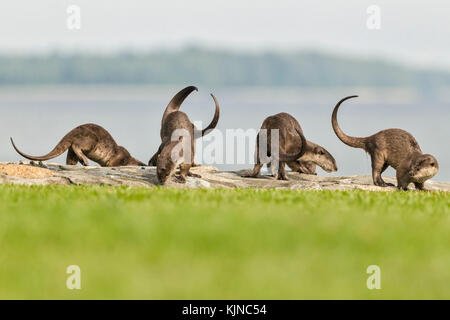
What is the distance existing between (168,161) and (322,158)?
13.7ft

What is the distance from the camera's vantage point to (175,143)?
44.7ft

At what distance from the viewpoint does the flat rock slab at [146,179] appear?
41.8 ft

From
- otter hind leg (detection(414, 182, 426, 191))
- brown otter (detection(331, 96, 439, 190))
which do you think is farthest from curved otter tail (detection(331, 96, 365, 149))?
otter hind leg (detection(414, 182, 426, 191))

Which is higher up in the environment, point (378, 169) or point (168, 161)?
point (378, 169)

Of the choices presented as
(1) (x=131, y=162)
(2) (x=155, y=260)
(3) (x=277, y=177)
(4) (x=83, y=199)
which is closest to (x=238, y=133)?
(3) (x=277, y=177)

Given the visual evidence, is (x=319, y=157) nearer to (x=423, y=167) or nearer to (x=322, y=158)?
(x=322, y=158)

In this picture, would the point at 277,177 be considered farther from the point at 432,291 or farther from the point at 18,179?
the point at 432,291

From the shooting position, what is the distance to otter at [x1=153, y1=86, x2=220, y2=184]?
13.2 metres

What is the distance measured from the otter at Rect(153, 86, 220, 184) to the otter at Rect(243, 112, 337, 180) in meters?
1.11

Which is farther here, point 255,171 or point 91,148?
point 91,148

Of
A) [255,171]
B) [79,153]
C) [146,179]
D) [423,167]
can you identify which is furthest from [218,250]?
[79,153]

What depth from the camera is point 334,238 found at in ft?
21.1

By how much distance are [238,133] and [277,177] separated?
3.65 ft

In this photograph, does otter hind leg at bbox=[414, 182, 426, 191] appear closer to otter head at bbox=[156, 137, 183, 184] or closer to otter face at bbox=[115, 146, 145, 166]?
otter head at bbox=[156, 137, 183, 184]
